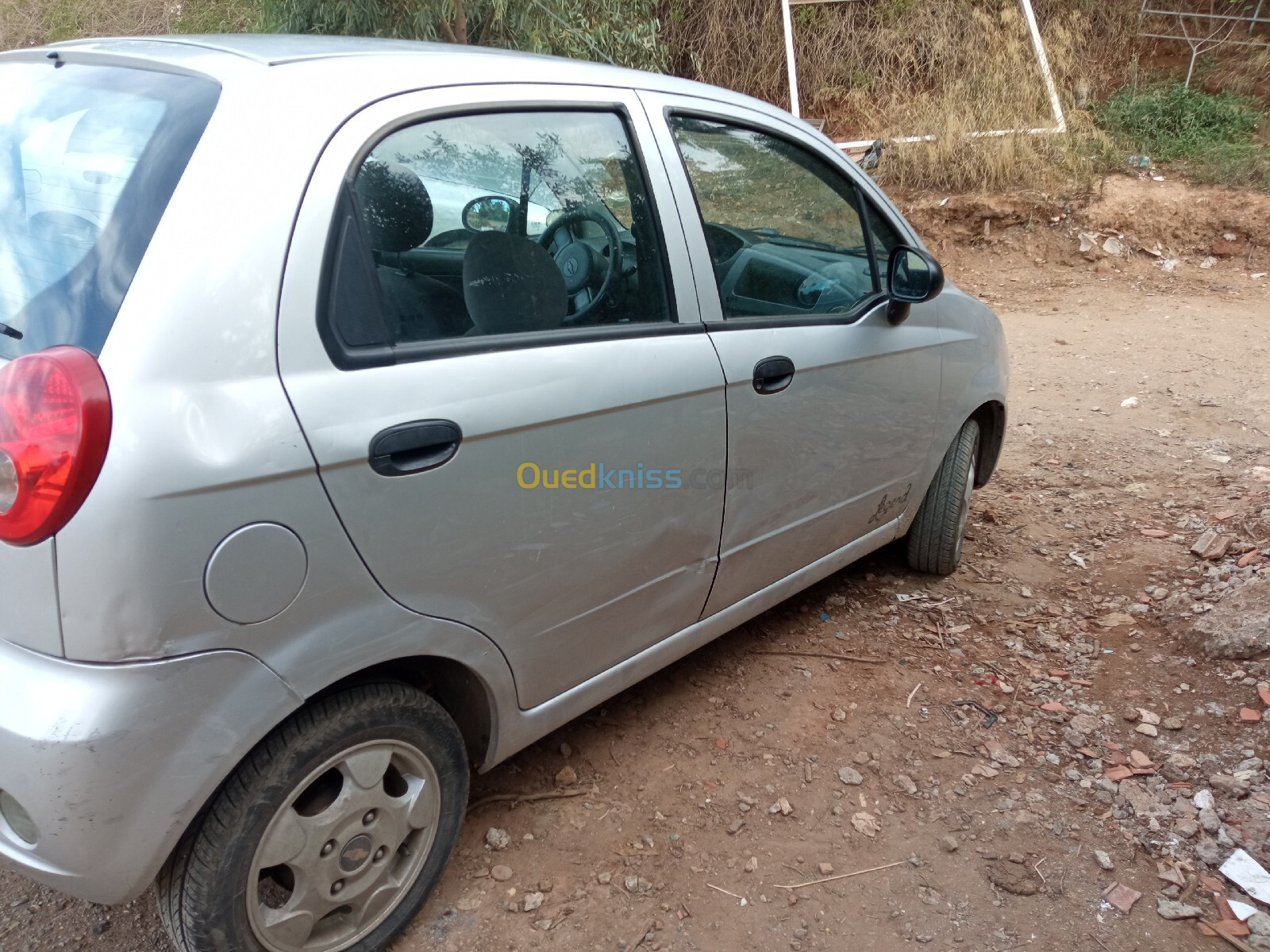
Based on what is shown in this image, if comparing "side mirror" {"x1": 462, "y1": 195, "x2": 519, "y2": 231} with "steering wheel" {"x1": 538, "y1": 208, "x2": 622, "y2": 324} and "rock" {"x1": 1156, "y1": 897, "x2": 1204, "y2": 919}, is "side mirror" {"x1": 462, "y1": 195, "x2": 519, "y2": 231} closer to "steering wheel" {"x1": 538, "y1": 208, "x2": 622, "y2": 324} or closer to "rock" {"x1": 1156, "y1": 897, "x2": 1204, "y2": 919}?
"steering wheel" {"x1": 538, "y1": 208, "x2": 622, "y2": 324}

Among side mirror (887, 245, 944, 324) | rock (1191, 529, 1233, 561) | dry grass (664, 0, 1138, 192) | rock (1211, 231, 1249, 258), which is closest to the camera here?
side mirror (887, 245, 944, 324)

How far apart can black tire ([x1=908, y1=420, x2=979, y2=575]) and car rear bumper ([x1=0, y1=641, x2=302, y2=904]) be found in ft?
8.55

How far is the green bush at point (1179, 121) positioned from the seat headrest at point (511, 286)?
10.2 metres

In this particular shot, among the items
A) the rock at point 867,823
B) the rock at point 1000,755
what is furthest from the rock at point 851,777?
the rock at point 1000,755

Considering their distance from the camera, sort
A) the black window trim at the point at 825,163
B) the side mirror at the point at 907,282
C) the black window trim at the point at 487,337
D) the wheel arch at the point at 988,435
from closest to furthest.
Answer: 1. the black window trim at the point at 487,337
2. the black window trim at the point at 825,163
3. the side mirror at the point at 907,282
4. the wheel arch at the point at 988,435

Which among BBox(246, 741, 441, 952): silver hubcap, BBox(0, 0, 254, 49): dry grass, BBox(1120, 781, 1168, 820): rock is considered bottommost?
BBox(1120, 781, 1168, 820): rock

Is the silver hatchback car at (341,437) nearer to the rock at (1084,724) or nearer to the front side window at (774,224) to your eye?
the front side window at (774,224)

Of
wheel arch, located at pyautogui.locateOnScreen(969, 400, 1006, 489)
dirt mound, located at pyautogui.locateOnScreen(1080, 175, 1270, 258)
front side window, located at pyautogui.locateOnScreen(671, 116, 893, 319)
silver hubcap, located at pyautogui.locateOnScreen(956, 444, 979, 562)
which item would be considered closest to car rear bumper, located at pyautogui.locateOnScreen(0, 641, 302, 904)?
front side window, located at pyautogui.locateOnScreen(671, 116, 893, 319)

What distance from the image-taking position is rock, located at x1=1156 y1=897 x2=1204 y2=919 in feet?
7.27

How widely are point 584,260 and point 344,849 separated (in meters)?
1.37

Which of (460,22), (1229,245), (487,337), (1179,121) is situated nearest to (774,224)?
(487,337)

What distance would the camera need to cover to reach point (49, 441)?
1.43 m

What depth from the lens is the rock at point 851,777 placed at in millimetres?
2666

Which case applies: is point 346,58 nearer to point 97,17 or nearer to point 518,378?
point 518,378
